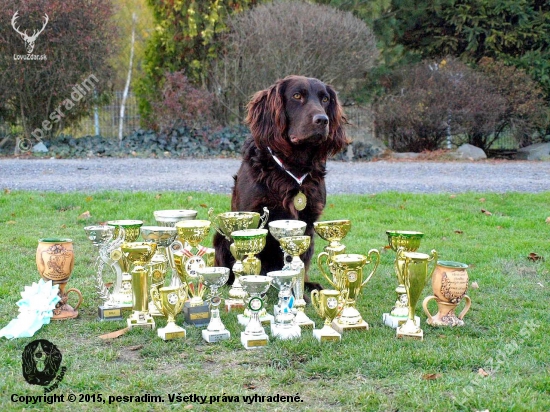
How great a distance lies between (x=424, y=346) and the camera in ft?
8.61

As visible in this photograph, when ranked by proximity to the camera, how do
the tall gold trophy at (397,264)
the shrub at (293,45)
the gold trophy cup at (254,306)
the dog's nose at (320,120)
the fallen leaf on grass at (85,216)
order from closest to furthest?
the gold trophy cup at (254,306)
the tall gold trophy at (397,264)
the dog's nose at (320,120)
the fallen leaf on grass at (85,216)
the shrub at (293,45)

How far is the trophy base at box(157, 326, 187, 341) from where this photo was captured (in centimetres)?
270

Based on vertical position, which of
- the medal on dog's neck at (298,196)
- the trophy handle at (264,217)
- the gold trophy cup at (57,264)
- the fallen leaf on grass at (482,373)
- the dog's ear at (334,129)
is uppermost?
the dog's ear at (334,129)

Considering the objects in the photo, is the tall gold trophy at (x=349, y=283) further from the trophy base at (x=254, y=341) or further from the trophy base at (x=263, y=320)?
the trophy base at (x=254, y=341)

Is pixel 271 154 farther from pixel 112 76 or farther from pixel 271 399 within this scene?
pixel 112 76

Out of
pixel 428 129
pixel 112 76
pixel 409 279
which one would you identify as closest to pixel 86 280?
pixel 409 279

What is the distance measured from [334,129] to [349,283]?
1.17 meters

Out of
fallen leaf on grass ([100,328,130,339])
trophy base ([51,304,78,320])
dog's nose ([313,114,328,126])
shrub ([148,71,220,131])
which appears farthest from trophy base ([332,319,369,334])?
shrub ([148,71,220,131])

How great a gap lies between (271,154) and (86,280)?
1391 mm

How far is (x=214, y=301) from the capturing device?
273 cm

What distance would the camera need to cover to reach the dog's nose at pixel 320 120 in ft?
10.9

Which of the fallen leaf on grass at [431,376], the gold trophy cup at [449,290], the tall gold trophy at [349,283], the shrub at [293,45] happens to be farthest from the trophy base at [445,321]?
the shrub at [293,45]

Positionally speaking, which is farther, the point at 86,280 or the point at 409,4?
the point at 409,4

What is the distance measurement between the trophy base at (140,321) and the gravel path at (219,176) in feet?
13.8
